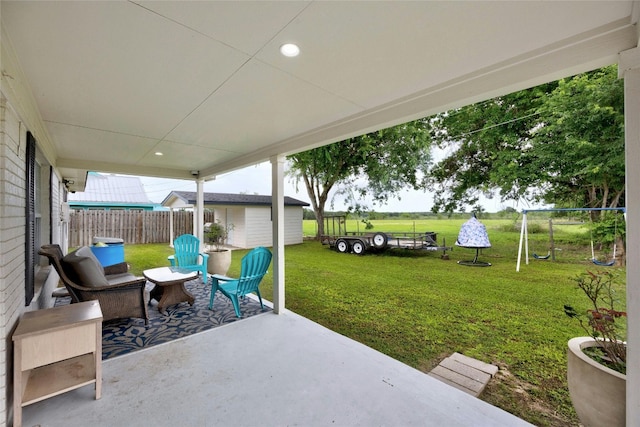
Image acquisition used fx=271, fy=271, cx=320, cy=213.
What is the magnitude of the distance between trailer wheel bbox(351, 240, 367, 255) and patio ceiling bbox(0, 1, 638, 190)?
26.1 feet

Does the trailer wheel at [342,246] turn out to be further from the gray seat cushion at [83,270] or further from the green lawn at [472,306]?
the gray seat cushion at [83,270]

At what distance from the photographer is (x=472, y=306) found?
476 cm

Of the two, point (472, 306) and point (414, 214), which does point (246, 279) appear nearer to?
point (472, 306)

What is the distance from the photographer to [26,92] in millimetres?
2252

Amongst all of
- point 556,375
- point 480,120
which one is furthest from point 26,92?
point 480,120

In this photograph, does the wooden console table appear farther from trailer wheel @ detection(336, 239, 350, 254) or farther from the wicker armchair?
trailer wheel @ detection(336, 239, 350, 254)

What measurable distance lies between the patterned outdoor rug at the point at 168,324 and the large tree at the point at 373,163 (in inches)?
327

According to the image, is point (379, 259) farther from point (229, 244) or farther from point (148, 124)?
point (148, 124)

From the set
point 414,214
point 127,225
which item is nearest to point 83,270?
point 414,214

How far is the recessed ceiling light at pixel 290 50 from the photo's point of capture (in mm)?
1691

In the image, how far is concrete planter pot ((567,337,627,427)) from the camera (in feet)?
5.27

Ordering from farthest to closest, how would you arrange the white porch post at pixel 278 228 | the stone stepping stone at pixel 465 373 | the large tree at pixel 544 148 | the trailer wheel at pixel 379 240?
1. the trailer wheel at pixel 379 240
2. the large tree at pixel 544 148
3. the white porch post at pixel 278 228
4. the stone stepping stone at pixel 465 373

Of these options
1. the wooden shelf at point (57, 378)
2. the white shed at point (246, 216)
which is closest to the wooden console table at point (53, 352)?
the wooden shelf at point (57, 378)

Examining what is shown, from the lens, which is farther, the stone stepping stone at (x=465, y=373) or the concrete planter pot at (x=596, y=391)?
the stone stepping stone at (x=465, y=373)
